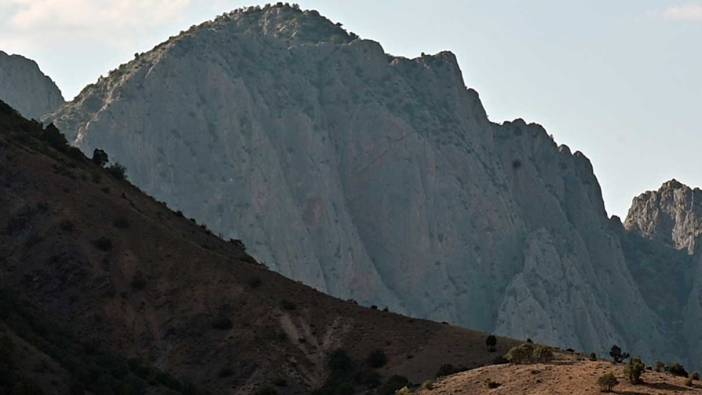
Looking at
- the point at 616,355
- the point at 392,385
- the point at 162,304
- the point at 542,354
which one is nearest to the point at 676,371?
the point at 542,354

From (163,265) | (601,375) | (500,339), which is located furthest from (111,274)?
(601,375)

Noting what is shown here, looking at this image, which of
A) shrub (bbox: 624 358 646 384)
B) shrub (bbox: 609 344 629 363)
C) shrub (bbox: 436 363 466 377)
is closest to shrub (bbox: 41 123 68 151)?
shrub (bbox: 436 363 466 377)

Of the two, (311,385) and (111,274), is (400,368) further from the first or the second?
(111,274)

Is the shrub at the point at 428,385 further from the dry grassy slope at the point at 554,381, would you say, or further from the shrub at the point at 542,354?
the shrub at the point at 542,354

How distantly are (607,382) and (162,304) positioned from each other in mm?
42667

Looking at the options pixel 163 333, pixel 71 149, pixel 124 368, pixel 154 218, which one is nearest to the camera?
pixel 124 368

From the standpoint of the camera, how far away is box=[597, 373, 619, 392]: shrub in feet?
310

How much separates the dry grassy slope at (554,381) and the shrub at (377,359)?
11371mm

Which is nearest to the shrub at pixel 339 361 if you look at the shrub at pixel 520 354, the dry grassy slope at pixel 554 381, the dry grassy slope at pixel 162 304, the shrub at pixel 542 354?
the dry grassy slope at pixel 162 304

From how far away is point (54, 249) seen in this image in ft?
412

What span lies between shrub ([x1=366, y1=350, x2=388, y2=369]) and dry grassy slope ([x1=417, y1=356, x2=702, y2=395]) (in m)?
11.4

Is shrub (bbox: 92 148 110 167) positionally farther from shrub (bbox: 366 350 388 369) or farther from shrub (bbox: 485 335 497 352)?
shrub (bbox: 485 335 497 352)

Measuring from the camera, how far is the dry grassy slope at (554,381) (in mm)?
95312

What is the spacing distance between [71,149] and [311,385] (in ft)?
147
